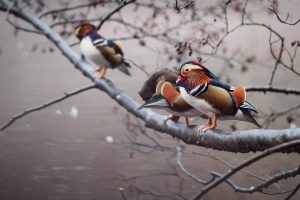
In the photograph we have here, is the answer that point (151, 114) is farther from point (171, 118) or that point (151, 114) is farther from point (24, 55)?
point (24, 55)

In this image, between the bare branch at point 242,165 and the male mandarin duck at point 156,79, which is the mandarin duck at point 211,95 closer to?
the male mandarin duck at point 156,79

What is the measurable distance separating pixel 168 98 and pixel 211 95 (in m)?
0.10

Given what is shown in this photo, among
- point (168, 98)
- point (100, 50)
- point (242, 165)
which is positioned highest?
point (100, 50)

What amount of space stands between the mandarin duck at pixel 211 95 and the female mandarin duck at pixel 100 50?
452 mm

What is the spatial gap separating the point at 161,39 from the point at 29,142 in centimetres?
80

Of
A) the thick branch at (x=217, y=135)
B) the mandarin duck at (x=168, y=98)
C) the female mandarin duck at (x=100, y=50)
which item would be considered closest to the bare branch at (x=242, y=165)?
the thick branch at (x=217, y=135)

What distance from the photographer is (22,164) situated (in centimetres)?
169

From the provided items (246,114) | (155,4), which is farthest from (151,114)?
(155,4)

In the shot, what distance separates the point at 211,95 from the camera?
777 mm

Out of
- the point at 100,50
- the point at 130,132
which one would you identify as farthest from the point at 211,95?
the point at 130,132

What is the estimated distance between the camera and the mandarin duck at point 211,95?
775 millimetres

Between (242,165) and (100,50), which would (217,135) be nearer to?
(242,165)

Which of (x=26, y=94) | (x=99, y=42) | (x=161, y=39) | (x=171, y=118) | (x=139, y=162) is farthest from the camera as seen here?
(x=26, y=94)

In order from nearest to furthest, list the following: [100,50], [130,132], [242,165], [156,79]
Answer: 1. [242,165]
2. [156,79]
3. [100,50]
4. [130,132]
